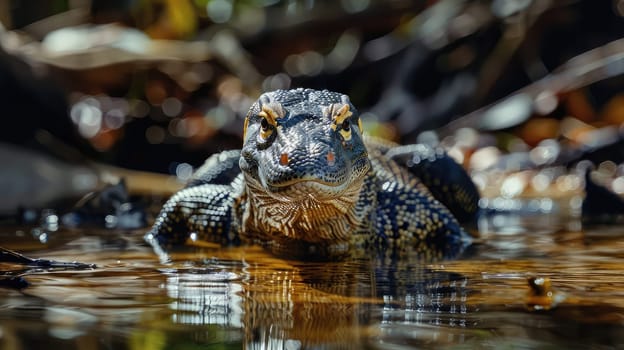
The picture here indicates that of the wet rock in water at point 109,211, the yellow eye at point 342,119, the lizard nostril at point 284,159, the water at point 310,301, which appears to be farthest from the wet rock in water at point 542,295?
the wet rock in water at point 109,211

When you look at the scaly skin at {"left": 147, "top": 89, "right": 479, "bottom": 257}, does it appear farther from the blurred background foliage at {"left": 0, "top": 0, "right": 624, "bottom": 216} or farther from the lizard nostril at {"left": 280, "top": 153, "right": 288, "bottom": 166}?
the blurred background foliage at {"left": 0, "top": 0, "right": 624, "bottom": 216}

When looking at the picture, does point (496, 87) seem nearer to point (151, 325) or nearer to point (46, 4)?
point (46, 4)

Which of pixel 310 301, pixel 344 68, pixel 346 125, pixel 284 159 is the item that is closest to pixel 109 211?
pixel 346 125

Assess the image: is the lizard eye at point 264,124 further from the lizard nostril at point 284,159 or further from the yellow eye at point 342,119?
the lizard nostril at point 284,159

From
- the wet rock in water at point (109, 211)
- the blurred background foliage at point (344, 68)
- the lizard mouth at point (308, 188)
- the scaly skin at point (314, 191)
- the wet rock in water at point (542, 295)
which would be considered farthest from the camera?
the blurred background foliage at point (344, 68)

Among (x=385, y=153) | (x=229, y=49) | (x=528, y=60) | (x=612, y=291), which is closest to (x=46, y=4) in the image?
(x=229, y=49)

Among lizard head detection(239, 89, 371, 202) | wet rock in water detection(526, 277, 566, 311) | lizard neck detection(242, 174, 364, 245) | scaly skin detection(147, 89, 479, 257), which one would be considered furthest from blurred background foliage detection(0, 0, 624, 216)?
wet rock in water detection(526, 277, 566, 311)

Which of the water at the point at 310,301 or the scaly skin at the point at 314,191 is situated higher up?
the scaly skin at the point at 314,191
